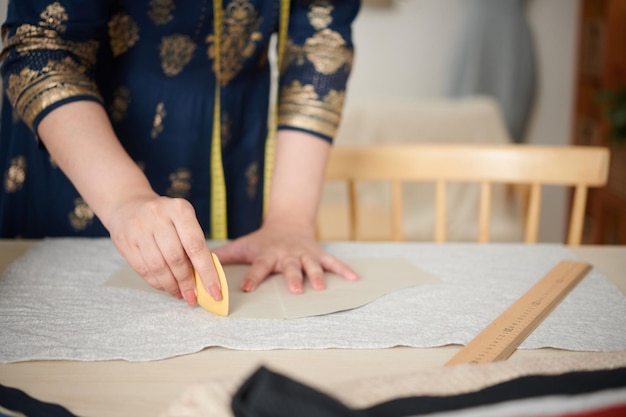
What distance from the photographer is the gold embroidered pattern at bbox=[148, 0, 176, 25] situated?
1154mm

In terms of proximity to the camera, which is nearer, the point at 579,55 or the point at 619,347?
the point at 619,347

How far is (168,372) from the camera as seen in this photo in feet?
2.29

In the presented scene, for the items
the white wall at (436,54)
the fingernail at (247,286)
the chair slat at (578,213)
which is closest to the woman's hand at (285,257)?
the fingernail at (247,286)

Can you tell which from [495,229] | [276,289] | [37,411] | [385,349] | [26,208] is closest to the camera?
[37,411]

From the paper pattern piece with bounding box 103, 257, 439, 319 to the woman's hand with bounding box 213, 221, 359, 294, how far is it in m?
0.01

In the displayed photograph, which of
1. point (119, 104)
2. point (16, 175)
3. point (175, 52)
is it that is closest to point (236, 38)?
point (175, 52)

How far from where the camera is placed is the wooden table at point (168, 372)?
65cm

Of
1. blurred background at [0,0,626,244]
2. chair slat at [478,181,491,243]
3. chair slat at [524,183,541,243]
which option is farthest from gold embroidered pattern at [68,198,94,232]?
blurred background at [0,0,626,244]

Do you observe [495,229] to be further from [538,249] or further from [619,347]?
[619,347]

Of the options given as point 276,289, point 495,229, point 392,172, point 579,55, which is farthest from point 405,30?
point 276,289

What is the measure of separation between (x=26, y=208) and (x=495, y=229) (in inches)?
80.9

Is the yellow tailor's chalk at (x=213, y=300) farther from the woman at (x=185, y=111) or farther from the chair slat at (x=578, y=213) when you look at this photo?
the chair slat at (x=578, y=213)

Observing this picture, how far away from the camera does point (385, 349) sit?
0.76m

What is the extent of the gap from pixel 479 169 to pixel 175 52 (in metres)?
0.63
